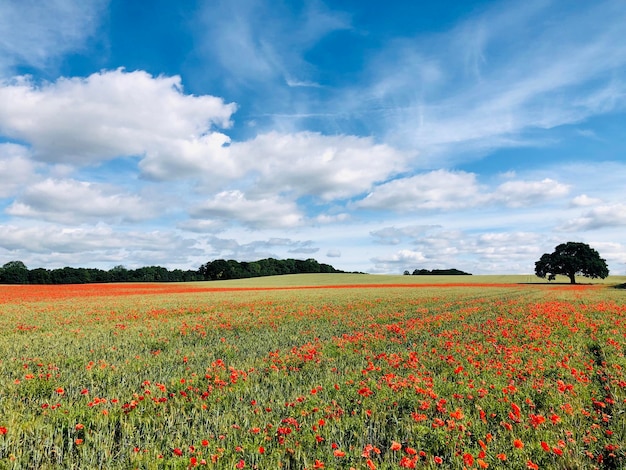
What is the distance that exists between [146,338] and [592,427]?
506 inches

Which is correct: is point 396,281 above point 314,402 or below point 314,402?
below

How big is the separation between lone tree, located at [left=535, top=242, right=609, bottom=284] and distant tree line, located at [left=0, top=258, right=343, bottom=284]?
280 ft

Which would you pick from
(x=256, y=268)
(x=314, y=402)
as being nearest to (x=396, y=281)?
(x=256, y=268)

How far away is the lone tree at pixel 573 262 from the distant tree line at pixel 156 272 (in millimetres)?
85221

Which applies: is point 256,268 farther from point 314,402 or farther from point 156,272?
point 314,402

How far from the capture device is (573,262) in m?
80.6

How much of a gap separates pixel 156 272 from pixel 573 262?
4449 inches

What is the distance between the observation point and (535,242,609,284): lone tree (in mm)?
79688

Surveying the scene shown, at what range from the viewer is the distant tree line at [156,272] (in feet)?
341

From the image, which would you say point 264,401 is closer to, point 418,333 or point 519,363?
point 519,363

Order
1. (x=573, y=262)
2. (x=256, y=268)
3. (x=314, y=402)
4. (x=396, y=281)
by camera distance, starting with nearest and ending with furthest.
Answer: (x=314, y=402)
(x=573, y=262)
(x=396, y=281)
(x=256, y=268)

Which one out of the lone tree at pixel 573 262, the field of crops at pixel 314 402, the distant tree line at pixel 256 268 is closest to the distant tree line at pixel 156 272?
the distant tree line at pixel 256 268

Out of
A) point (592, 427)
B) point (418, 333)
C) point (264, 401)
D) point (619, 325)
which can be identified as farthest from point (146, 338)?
point (619, 325)

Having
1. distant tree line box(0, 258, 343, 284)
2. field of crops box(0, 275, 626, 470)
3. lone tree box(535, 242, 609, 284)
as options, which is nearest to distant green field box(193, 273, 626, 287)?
lone tree box(535, 242, 609, 284)
